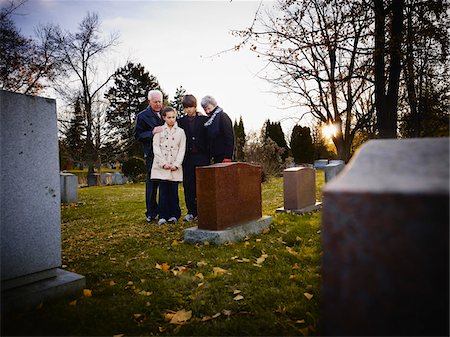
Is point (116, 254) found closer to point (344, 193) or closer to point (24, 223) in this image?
point (24, 223)

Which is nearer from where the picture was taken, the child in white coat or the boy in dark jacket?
the child in white coat

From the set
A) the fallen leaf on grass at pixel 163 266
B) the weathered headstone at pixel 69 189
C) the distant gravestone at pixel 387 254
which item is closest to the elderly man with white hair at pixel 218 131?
the fallen leaf on grass at pixel 163 266

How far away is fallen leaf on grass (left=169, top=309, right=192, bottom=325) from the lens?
232cm

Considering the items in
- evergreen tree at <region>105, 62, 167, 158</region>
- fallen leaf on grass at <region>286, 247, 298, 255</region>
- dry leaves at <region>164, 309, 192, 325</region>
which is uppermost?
evergreen tree at <region>105, 62, 167, 158</region>

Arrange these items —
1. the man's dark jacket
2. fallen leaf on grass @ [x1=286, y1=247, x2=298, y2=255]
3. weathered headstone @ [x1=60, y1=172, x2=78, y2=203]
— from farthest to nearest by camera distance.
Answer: weathered headstone @ [x1=60, y1=172, x2=78, y2=203], the man's dark jacket, fallen leaf on grass @ [x1=286, y1=247, x2=298, y2=255]

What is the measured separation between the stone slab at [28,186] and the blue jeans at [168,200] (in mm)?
2945

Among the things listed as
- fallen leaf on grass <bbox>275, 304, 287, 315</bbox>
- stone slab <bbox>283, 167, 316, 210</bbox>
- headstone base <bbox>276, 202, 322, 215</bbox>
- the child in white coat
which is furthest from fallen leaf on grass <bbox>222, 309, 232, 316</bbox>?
→ stone slab <bbox>283, 167, 316, 210</bbox>

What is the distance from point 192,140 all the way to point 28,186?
3554mm

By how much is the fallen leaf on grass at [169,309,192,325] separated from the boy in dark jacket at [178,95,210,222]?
3.67m

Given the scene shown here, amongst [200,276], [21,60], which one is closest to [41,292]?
[200,276]

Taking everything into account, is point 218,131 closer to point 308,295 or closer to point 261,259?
point 261,259

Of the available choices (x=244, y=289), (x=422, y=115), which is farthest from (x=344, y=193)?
(x=422, y=115)

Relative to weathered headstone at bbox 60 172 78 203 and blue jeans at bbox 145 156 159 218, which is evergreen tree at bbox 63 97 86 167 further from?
blue jeans at bbox 145 156 159 218

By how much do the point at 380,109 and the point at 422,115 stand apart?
5551 millimetres
